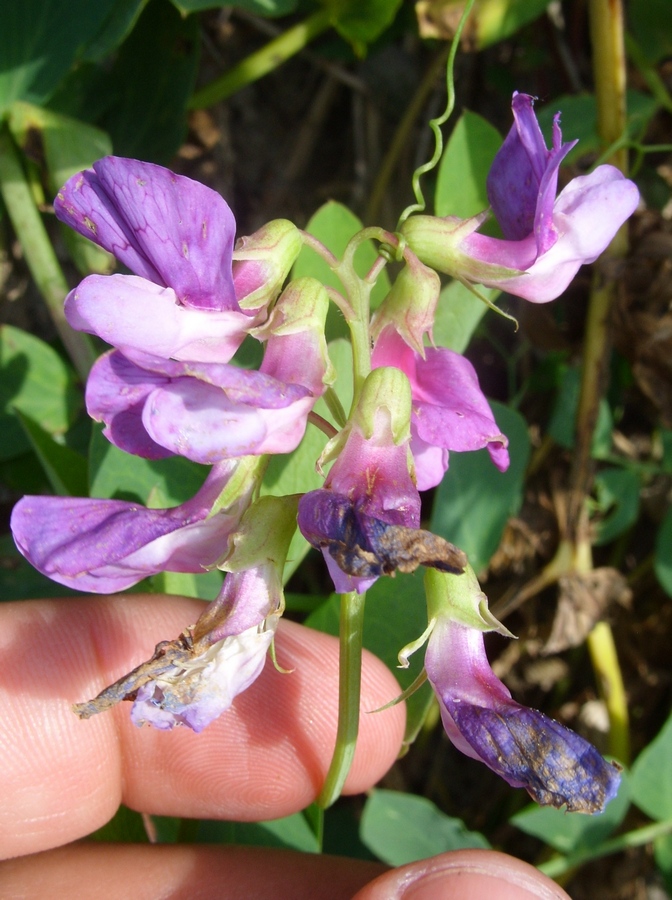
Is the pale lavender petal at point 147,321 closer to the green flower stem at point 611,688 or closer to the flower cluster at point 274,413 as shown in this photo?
the flower cluster at point 274,413

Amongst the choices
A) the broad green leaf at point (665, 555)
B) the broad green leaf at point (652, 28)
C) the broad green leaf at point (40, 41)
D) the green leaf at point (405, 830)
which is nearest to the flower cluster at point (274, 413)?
the green leaf at point (405, 830)

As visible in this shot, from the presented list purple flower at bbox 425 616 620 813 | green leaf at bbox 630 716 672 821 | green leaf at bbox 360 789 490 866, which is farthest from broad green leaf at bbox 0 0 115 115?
green leaf at bbox 630 716 672 821

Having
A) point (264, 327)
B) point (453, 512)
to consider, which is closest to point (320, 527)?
point (264, 327)

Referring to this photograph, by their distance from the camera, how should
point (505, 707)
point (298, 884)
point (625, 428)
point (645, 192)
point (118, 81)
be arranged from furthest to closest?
point (625, 428) < point (645, 192) < point (118, 81) < point (298, 884) < point (505, 707)

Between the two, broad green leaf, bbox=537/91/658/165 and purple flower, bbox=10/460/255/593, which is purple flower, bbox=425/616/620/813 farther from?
broad green leaf, bbox=537/91/658/165

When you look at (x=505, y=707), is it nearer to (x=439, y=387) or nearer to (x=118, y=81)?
Result: (x=439, y=387)

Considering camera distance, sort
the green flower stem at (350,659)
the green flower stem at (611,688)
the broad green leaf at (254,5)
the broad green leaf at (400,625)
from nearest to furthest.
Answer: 1. the green flower stem at (350,659)
2. the broad green leaf at (400,625)
3. the broad green leaf at (254,5)
4. the green flower stem at (611,688)
